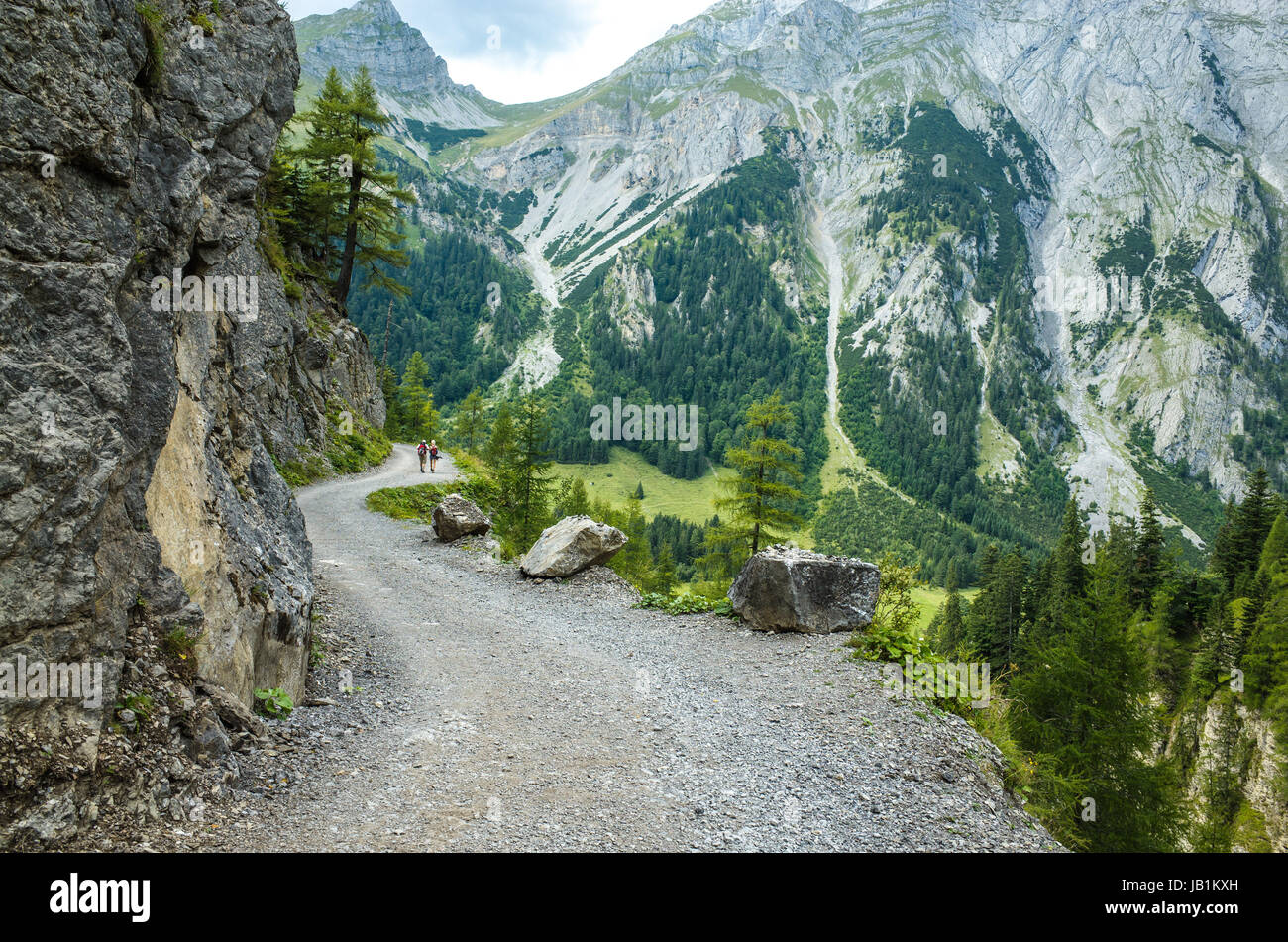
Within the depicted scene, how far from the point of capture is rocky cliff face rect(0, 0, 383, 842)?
5.35 meters

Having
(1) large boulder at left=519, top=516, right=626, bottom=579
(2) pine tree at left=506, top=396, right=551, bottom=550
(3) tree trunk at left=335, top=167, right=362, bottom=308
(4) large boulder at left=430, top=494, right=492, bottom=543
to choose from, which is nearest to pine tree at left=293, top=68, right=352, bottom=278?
(3) tree trunk at left=335, top=167, right=362, bottom=308

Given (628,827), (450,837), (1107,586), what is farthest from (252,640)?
(1107,586)

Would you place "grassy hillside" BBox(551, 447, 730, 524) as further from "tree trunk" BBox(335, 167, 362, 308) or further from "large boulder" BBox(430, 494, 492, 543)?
"large boulder" BBox(430, 494, 492, 543)

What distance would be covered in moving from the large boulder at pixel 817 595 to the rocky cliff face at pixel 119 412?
33.1 feet

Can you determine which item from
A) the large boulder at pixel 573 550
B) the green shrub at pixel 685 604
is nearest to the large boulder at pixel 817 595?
the green shrub at pixel 685 604

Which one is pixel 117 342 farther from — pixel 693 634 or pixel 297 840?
pixel 693 634

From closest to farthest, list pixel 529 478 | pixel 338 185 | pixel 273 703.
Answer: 1. pixel 273 703
2. pixel 529 478
3. pixel 338 185

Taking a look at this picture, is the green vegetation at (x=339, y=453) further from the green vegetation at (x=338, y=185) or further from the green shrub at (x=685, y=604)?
the green shrub at (x=685, y=604)

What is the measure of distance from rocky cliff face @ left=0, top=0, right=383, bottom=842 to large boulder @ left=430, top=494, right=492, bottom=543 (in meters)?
11.9

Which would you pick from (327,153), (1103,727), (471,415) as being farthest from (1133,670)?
(471,415)

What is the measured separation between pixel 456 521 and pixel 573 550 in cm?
568

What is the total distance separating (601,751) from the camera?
9344 millimetres

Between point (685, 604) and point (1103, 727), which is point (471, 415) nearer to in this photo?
point (685, 604)

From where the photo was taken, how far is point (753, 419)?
27391 millimetres
